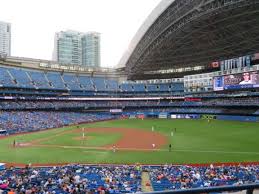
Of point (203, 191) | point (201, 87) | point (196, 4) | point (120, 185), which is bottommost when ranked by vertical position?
point (120, 185)

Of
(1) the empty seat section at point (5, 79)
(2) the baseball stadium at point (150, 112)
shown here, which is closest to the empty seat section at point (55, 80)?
(2) the baseball stadium at point (150, 112)

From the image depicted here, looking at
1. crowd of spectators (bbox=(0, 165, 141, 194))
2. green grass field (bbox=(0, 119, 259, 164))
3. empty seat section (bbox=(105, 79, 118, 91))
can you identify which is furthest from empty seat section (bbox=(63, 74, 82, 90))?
crowd of spectators (bbox=(0, 165, 141, 194))

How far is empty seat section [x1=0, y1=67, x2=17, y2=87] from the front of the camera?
83.8m

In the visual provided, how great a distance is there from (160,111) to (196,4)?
44.0 metres

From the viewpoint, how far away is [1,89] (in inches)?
3285

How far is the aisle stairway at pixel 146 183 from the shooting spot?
23656mm

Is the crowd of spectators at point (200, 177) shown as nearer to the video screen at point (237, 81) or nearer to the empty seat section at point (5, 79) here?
the video screen at point (237, 81)

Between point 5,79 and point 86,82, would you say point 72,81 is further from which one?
point 5,79

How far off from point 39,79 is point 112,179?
76709mm

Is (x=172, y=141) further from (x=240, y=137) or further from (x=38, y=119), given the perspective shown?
(x=38, y=119)

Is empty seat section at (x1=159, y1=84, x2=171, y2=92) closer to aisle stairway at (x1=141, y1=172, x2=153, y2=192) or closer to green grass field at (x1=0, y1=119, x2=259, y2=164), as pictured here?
green grass field at (x1=0, y1=119, x2=259, y2=164)

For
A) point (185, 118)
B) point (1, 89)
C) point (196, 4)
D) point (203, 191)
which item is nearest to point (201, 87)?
point (185, 118)

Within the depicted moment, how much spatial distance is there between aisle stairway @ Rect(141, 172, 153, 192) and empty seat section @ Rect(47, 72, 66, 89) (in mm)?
73262

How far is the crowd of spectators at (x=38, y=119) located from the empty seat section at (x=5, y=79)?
31.3 feet
